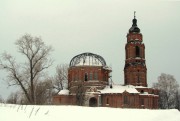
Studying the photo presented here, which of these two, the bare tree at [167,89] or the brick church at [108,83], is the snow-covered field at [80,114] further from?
the bare tree at [167,89]

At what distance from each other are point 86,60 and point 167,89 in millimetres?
17472

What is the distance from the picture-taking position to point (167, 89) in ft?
213

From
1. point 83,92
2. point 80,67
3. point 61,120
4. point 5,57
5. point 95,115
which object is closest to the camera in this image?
point 61,120

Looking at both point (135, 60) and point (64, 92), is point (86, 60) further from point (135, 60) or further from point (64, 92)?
point (135, 60)

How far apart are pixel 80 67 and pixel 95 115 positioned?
46.7 m

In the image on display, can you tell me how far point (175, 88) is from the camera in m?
64.2

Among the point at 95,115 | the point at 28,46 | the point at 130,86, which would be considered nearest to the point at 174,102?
the point at 130,86

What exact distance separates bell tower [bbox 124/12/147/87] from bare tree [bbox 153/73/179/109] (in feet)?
22.8

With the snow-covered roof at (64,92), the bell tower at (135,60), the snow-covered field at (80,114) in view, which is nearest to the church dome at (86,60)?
the bell tower at (135,60)

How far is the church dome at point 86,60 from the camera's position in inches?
→ 2327

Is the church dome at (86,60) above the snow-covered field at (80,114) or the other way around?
above

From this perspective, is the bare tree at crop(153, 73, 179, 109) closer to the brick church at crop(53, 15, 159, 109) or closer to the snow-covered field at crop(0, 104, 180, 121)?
the brick church at crop(53, 15, 159, 109)

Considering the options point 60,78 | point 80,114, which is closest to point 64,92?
point 60,78

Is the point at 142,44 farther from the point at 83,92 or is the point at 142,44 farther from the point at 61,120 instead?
the point at 61,120
